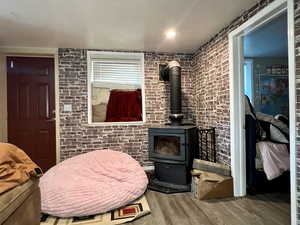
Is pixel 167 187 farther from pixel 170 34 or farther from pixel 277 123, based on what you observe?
pixel 170 34

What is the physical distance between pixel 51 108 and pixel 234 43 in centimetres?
329

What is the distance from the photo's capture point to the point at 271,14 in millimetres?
2102

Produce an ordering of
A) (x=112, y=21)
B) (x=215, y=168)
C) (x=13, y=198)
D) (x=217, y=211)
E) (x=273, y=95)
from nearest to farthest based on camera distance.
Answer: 1. (x=13, y=198)
2. (x=217, y=211)
3. (x=112, y=21)
4. (x=215, y=168)
5. (x=273, y=95)

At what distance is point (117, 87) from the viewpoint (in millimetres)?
4109

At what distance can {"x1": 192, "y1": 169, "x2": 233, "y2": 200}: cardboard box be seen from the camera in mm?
2695

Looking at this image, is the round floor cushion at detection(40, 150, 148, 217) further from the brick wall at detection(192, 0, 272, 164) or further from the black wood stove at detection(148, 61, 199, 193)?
the brick wall at detection(192, 0, 272, 164)

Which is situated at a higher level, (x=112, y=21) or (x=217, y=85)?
(x=112, y=21)

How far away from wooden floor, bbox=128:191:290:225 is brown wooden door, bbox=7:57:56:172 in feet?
7.45

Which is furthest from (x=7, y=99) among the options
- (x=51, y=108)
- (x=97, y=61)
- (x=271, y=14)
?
(x=271, y=14)

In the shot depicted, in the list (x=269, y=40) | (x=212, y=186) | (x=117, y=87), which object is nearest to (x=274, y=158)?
(x=212, y=186)

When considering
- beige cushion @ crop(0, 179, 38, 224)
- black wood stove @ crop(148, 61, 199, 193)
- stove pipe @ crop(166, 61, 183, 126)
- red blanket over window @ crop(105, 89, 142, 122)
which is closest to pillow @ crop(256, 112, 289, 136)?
black wood stove @ crop(148, 61, 199, 193)

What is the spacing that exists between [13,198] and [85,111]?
2.69 meters

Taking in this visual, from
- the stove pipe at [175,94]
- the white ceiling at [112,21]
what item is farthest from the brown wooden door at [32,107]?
the stove pipe at [175,94]

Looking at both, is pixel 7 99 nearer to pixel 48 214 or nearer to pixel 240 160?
pixel 48 214
